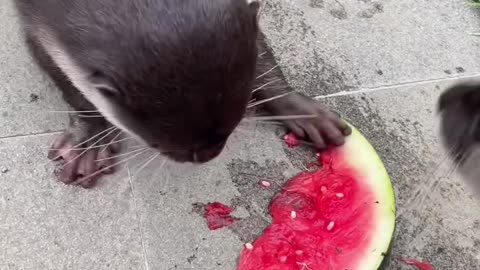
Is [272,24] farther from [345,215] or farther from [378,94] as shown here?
[345,215]

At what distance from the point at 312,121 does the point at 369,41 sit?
2.00ft

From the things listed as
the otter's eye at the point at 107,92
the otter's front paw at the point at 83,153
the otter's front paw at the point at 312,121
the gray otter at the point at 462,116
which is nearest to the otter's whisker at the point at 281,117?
the otter's front paw at the point at 312,121

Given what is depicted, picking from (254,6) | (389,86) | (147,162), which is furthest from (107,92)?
(389,86)

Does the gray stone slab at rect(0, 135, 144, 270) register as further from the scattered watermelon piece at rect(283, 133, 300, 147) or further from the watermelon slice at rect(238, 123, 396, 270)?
the scattered watermelon piece at rect(283, 133, 300, 147)

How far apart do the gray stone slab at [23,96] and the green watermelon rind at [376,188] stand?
103 cm

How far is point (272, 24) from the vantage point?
285 cm

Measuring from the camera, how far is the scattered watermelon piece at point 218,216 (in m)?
2.26

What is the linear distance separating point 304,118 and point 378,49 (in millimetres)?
589

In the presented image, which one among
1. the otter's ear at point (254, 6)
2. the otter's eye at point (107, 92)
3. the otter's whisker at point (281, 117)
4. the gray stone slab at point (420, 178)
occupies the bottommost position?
the gray stone slab at point (420, 178)

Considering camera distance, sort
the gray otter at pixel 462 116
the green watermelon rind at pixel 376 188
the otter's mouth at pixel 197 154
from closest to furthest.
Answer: the gray otter at pixel 462 116, the otter's mouth at pixel 197 154, the green watermelon rind at pixel 376 188

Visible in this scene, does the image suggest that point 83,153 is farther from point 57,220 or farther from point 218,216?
point 218,216

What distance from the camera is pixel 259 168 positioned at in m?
2.41

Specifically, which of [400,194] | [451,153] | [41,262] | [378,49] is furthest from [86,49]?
[378,49]

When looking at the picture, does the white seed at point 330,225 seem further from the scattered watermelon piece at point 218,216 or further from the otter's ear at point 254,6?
the otter's ear at point 254,6
